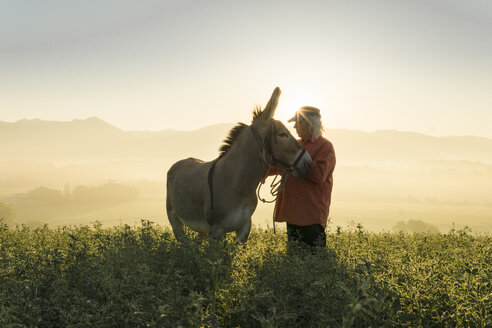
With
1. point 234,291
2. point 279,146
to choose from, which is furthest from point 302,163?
point 234,291

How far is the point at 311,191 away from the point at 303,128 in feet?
3.66

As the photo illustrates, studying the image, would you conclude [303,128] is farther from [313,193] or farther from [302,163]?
[313,193]

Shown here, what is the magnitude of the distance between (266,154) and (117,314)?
122 inches

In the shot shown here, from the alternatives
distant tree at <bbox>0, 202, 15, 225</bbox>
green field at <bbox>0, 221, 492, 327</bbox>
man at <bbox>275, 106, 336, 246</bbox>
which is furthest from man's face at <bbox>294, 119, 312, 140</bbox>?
distant tree at <bbox>0, 202, 15, 225</bbox>

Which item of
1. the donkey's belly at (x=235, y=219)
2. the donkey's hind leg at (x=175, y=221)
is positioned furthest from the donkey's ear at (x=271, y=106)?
the donkey's hind leg at (x=175, y=221)

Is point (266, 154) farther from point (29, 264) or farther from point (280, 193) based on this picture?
point (29, 264)

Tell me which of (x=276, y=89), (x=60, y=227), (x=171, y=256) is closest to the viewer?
(x=171, y=256)

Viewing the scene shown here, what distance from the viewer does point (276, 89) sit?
17.0ft

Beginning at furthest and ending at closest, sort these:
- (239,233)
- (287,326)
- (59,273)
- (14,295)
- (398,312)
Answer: (239,233), (59,273), (14,295), (398,312), (287,326)

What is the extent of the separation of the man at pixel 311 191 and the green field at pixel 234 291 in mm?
777

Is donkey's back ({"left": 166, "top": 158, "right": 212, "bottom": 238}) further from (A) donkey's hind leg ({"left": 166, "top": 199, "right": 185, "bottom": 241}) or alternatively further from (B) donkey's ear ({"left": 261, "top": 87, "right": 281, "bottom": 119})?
(B) donkey's ear ({"left": 261, "top": 87, "right": 281, "bottom": 119})

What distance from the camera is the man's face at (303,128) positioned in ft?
19.2

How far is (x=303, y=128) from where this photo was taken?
5914 mm

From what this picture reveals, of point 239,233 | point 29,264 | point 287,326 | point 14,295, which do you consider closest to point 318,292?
point 287,326
